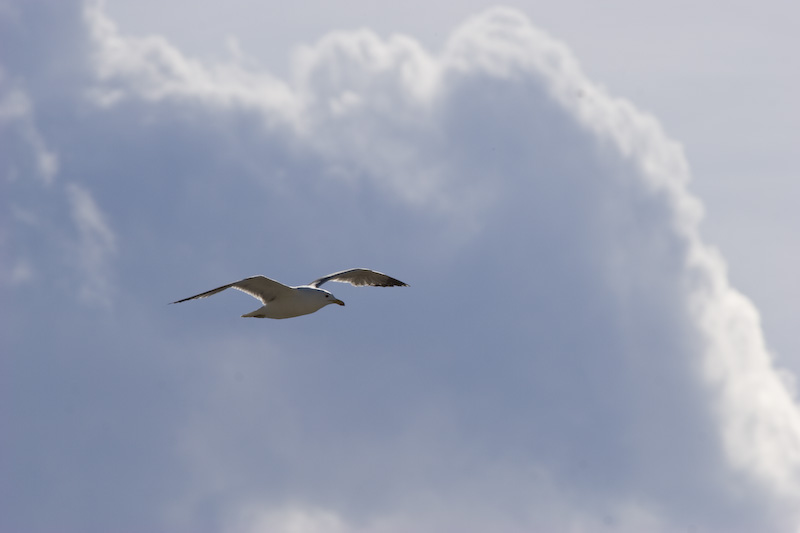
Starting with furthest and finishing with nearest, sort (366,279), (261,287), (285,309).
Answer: (366,279) < (285,309) < (261,287)

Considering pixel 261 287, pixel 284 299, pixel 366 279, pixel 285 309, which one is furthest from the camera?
pixel 366 279

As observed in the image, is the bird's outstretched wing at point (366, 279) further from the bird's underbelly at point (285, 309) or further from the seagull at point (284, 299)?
the bird's underbelly at point (285, 309)

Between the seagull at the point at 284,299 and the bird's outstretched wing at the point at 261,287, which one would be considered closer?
the bird's outstretched wing at the point at 261,287

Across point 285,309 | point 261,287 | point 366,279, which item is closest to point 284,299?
point 285,309

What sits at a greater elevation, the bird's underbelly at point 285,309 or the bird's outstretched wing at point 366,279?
the bird's outstretched wing at point 366,279

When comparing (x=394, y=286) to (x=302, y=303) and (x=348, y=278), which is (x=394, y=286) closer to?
(x=348, y=278)

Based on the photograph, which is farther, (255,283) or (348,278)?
(348,278)

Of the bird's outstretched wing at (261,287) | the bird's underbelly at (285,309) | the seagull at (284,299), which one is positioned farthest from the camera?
the bird's underbelly at (285,309)

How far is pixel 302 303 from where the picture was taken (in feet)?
85.9

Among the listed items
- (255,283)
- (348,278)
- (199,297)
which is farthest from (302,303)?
(348,278)

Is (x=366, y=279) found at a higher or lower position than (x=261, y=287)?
higher

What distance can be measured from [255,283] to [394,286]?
7.21 metres

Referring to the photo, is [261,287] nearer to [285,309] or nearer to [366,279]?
[285,309]

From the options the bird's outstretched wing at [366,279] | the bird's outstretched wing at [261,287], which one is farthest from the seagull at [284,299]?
the bird's outstretched wing at [366,279]
